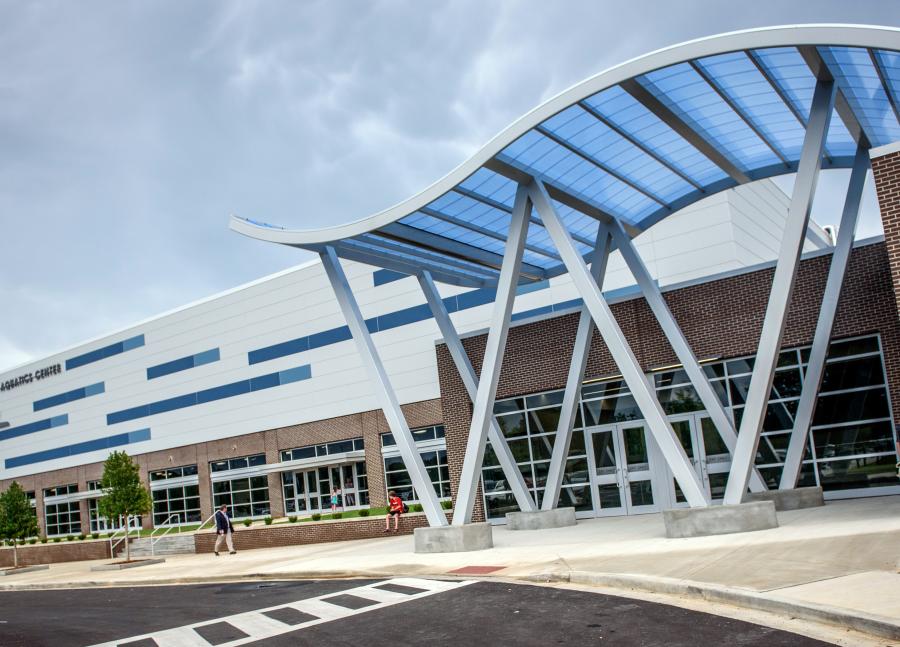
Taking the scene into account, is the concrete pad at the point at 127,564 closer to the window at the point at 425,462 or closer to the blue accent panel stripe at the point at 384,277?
the window at the point at 425,462

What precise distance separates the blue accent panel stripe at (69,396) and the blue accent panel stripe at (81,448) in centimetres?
297

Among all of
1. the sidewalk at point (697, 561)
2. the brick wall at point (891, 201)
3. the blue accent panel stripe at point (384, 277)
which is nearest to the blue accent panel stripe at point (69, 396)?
the blue accent panel stripe at point (384, 277)

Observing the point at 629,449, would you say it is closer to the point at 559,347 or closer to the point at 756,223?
the point at 559,347

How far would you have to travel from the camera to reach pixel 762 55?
1351 cm

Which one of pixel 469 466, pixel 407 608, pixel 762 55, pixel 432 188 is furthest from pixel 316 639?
pixel 762 55

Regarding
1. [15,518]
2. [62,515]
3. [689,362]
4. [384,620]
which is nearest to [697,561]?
[384,620]

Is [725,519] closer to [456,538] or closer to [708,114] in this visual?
[456,538]

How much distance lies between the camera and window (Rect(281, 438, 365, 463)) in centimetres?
3906

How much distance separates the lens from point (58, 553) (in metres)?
37.2

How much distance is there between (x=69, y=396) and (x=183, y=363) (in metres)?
13.1

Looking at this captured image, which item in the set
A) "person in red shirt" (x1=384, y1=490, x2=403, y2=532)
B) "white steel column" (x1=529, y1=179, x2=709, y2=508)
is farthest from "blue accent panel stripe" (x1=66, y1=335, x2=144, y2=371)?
"white steel column" (x1=529, y1=179, x2=709, y2=508)

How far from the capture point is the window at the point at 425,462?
36.2 meters

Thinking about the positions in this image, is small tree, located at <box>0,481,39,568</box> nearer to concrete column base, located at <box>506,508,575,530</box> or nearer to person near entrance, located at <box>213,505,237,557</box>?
person near entrance, located at <box>213,505,237,557</box>

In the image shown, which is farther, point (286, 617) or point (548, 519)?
point (548, 519)
